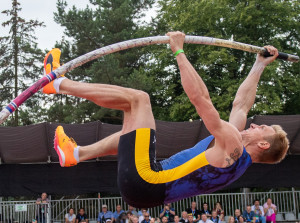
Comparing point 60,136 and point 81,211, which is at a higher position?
point 60,136

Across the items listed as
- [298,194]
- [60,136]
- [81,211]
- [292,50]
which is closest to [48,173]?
[81,211]

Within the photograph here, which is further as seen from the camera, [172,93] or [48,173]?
[172,93]

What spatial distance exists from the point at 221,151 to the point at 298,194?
13.0m

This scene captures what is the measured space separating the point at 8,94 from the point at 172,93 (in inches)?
385

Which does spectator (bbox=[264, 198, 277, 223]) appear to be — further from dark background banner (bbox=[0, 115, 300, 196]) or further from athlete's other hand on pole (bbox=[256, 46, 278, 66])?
athlete's other hand on pole (bbox=[256, 46, 278, 66])

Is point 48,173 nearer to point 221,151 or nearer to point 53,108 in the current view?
point 53,108

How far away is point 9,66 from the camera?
27.6 metres

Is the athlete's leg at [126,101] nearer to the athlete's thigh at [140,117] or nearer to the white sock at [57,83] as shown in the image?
the athlete's thigh at [140,117]

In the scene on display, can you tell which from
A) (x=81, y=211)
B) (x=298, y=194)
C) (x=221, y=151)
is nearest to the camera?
(x=221, y=151)

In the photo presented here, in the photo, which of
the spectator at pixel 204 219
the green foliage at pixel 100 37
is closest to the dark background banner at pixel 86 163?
the spectator at pixel 204 219

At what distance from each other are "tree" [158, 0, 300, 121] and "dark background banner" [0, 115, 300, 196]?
279 inches

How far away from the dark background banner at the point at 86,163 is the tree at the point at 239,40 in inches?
279

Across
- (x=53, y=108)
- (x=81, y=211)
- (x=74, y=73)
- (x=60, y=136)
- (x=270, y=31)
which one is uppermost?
(x=270, y=31)

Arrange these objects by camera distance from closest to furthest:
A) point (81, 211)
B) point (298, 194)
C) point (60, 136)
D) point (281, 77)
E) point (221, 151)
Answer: point (221, 151)
point (60, 136)
point (81, 211)
point (298, 194)
point (281, 77)
